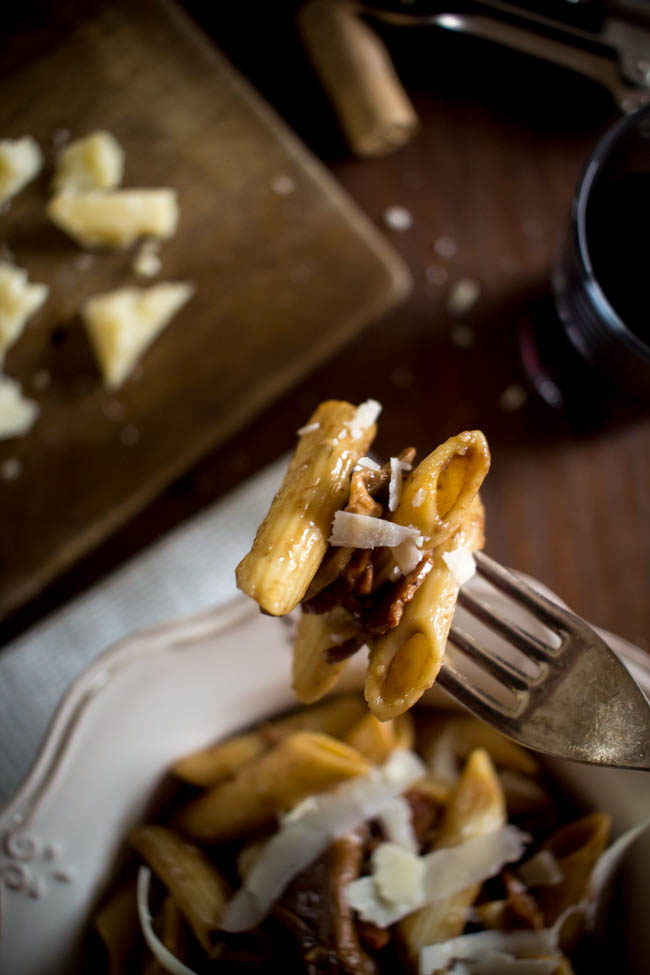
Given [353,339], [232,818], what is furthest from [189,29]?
[232,818]

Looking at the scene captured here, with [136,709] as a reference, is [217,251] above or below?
above

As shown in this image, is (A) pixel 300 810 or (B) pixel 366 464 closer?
(B) pixel 366 464

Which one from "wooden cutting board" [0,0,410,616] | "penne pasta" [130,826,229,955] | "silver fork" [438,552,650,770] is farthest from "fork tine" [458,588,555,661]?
"wooden cutting board" [0,0,410,616]

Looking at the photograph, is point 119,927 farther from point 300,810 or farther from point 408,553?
point 408,553

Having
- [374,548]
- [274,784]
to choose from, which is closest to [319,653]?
[374,548]

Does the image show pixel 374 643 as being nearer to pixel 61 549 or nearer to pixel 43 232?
pixel 61 549

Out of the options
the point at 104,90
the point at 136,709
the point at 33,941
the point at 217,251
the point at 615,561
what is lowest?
the point at 615,561
